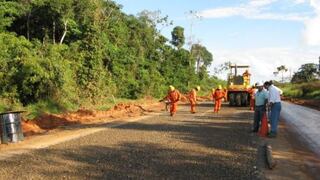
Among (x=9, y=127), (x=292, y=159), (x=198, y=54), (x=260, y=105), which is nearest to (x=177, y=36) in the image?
(x=198, y=54)

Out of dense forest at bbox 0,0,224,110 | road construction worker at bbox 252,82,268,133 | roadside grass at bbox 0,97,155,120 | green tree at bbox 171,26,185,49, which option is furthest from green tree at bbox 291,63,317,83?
road construction worker at bbox 252,82,268,133

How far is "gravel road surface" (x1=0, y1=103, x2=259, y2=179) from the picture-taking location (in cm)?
1109

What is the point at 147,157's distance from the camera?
1316 cm

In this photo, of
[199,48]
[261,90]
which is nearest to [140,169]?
[261,90]

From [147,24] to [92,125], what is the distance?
42370 millimetres

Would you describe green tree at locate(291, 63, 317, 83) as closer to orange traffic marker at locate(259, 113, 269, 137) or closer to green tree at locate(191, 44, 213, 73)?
green tree at locate(191, 44, 213, 73)

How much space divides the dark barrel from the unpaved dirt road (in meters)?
1.94

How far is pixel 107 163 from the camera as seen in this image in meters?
12.3

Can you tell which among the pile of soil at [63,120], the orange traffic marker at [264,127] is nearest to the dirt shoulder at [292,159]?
the orange traffic marker at [264,127]

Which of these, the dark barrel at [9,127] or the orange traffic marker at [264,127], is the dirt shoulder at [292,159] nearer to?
the orange traffic marker at [264,127]

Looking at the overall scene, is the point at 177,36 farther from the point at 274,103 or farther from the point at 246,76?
the point at 274,103

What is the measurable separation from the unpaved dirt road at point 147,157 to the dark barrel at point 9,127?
6.37 feet

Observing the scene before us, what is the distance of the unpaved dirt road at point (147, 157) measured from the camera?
11.1 m

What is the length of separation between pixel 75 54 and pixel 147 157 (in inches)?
990
